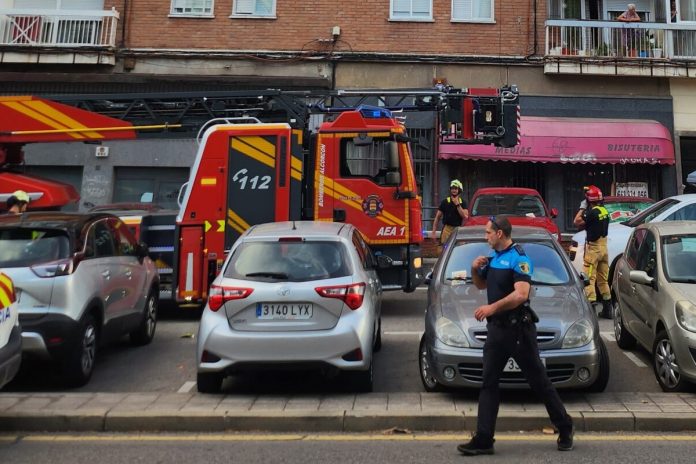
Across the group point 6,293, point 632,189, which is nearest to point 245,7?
point 632,189

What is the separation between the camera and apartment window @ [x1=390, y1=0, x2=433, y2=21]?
58.7 ft

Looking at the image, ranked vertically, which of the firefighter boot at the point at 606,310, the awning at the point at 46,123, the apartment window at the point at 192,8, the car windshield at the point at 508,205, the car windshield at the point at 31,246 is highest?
the apartment window at the point at 192,8

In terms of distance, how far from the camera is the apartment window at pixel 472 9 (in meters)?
17.9

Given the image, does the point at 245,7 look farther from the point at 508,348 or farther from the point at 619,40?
the point at 508,348

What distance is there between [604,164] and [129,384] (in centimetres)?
1521

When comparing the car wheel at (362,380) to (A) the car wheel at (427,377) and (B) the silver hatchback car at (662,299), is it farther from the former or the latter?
(B) the silver hatchback car at (662,299)

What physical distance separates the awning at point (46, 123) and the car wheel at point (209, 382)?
5.41 meters

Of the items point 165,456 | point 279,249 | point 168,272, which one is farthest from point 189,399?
point 168,272

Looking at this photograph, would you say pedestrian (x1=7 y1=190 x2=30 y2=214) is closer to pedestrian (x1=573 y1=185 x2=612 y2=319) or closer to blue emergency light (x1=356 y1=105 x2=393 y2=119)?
blue emergency light (x1=356 y1=105 x2=393 y2=119)

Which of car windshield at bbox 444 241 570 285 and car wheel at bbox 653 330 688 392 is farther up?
car windshield at bbox 444 241 570 285

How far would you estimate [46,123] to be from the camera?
9422 millimetres

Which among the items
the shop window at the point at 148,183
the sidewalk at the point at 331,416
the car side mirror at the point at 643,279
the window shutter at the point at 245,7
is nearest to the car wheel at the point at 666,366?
the sidewalk at the point at 331,416

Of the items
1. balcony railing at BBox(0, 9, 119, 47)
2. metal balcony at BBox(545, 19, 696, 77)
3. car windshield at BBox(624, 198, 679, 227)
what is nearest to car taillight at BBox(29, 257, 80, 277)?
car windshield at BBox(624, 198, 679, 227)

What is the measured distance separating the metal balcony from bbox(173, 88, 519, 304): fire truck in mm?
10232
